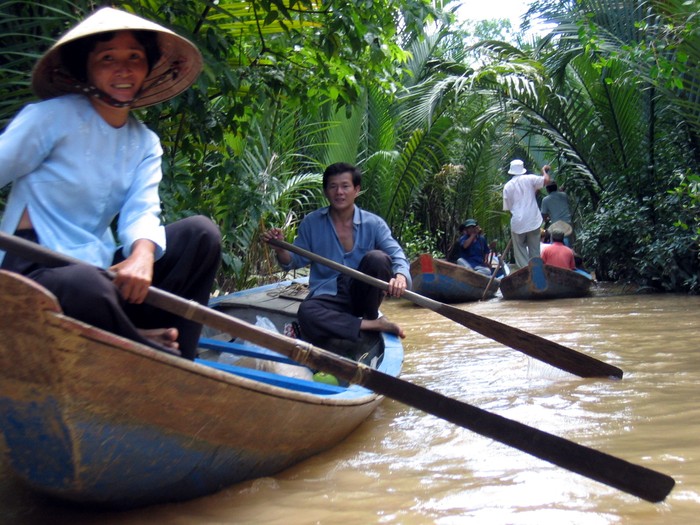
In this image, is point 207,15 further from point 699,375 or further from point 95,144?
point 699,375

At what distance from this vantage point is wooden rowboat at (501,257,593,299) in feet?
26.7

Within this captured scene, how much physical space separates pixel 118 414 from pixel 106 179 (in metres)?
0.70

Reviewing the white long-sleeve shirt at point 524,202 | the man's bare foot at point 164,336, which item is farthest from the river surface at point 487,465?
the white long-sleeve shirt at point 524,202

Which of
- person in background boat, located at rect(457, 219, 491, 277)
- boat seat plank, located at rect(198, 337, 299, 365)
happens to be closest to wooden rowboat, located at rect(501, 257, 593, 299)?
person in background boat, located at rect(457, 219, 491, 277)

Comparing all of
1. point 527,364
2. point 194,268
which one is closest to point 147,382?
point 194,268

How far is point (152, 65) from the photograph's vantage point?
8.05 feet

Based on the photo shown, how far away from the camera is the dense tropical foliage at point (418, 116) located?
3873mm

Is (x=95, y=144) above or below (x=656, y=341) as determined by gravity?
above

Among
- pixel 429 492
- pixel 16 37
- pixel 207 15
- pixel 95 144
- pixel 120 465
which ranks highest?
pixel 207 15

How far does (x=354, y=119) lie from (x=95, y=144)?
7379 mm

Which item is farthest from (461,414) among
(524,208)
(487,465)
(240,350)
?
(524,208)

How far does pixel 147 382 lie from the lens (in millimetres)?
1849

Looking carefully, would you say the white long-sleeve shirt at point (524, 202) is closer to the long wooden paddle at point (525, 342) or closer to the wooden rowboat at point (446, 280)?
the wooden rowboat at point (446, 280)

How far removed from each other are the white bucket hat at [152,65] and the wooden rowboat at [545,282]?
19.6 ft
